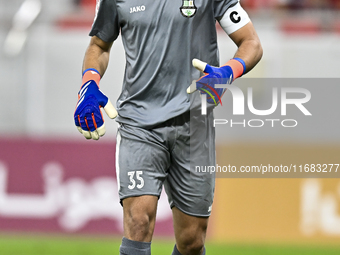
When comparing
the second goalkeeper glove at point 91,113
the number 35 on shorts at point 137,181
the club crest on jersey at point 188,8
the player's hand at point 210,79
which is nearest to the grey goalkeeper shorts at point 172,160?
the number 35 on shorts at point 137,181

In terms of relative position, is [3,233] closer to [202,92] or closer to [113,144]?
[113,144]

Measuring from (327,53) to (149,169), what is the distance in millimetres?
4667

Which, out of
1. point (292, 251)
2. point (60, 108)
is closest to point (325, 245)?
point (292, 251)

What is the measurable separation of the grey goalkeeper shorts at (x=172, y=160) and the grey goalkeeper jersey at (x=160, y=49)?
0.09 meters

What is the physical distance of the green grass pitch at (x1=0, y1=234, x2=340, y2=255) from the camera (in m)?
6.05

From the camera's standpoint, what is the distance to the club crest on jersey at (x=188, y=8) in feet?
11.3

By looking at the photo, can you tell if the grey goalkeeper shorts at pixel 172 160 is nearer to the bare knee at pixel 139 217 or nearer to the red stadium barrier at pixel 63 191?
the bare knee at pixel 139 217

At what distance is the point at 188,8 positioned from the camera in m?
3.44

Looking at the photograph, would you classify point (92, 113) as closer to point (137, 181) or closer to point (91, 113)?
point (91, 113)

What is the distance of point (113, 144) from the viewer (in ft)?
23.3

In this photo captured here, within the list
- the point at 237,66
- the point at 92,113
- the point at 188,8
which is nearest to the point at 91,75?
the point at 92,113

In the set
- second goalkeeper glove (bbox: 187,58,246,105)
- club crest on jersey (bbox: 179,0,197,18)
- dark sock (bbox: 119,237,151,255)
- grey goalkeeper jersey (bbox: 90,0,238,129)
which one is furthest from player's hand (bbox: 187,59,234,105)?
dark sock (bbox: 119,237,151,255)

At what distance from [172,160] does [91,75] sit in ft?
2.34

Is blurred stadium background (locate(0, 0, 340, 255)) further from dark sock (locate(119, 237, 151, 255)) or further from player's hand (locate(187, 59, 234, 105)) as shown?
player's hand (locate(187, 59, 234, 105))
